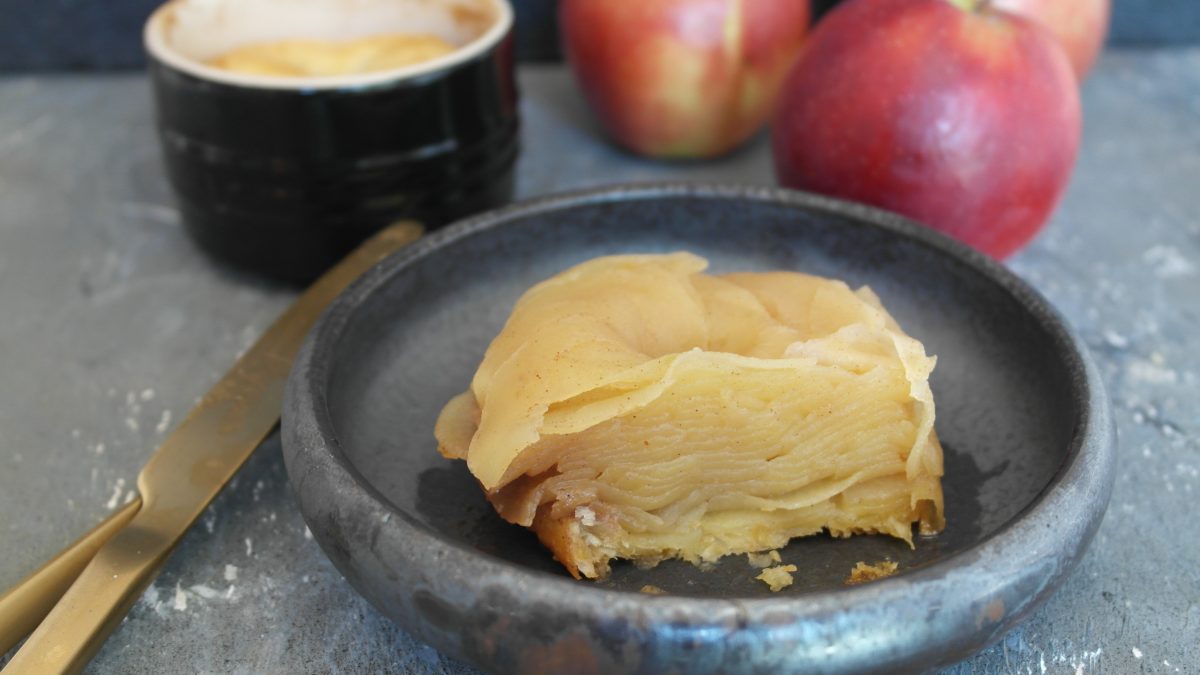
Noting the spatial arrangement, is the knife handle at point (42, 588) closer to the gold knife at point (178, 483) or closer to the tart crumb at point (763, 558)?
the gold knife at point (178, 483)

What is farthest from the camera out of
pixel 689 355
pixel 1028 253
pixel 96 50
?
pixel 96 50

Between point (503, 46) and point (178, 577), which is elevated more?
point (503, 46)

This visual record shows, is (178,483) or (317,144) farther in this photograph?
(317,144)

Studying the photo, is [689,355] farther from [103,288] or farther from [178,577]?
[103,288]

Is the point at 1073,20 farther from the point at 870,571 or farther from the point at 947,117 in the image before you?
the point at 870,571

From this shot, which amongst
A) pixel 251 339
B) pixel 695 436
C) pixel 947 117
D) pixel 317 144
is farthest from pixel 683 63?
pixel 695 436

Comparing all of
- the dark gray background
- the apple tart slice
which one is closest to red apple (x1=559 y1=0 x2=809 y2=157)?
the dark gray background

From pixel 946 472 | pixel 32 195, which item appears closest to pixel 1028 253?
pixel 946 472
